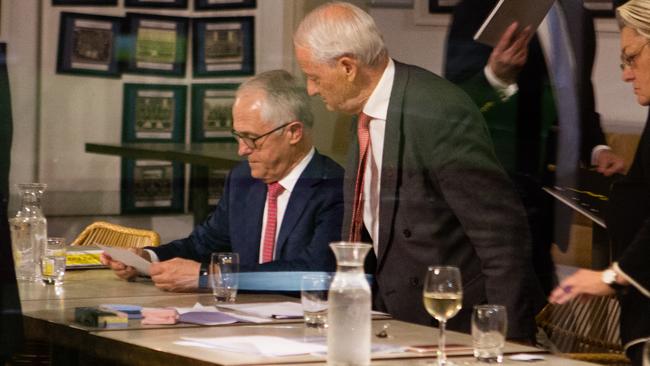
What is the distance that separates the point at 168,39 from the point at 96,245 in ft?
3.43

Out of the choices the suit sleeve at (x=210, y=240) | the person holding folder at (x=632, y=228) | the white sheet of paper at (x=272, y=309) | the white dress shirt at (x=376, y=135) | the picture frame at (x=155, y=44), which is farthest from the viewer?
the picture frame at (x=155, y=44)

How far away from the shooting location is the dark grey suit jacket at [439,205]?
146 inches

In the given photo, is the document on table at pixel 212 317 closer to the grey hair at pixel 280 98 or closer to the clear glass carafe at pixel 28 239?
the clear glass carafe at pixel 28 239

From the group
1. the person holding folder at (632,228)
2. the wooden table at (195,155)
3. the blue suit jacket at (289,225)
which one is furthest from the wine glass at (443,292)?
the wooden table at (195,155)

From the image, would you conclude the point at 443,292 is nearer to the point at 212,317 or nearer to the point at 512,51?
the point at 212,317

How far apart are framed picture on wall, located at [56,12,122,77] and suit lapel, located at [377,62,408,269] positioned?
1.62m

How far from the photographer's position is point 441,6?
16.1 ft

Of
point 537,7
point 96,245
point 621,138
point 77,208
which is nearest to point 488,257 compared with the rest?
point 621,138

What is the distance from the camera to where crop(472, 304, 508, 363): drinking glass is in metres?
2.53

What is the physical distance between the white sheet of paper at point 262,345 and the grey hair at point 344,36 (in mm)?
1410

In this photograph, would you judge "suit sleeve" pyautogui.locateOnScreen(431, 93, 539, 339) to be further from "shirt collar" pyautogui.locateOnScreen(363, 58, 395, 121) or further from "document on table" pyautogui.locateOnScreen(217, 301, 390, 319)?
"document on table" pyautogui.locateOnScreen(217, 301, 390, 319)

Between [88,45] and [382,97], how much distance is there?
1.65 metres

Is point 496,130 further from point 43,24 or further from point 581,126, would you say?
point 43,24

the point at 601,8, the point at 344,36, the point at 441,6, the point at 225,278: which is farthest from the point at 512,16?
the point at 225,278
